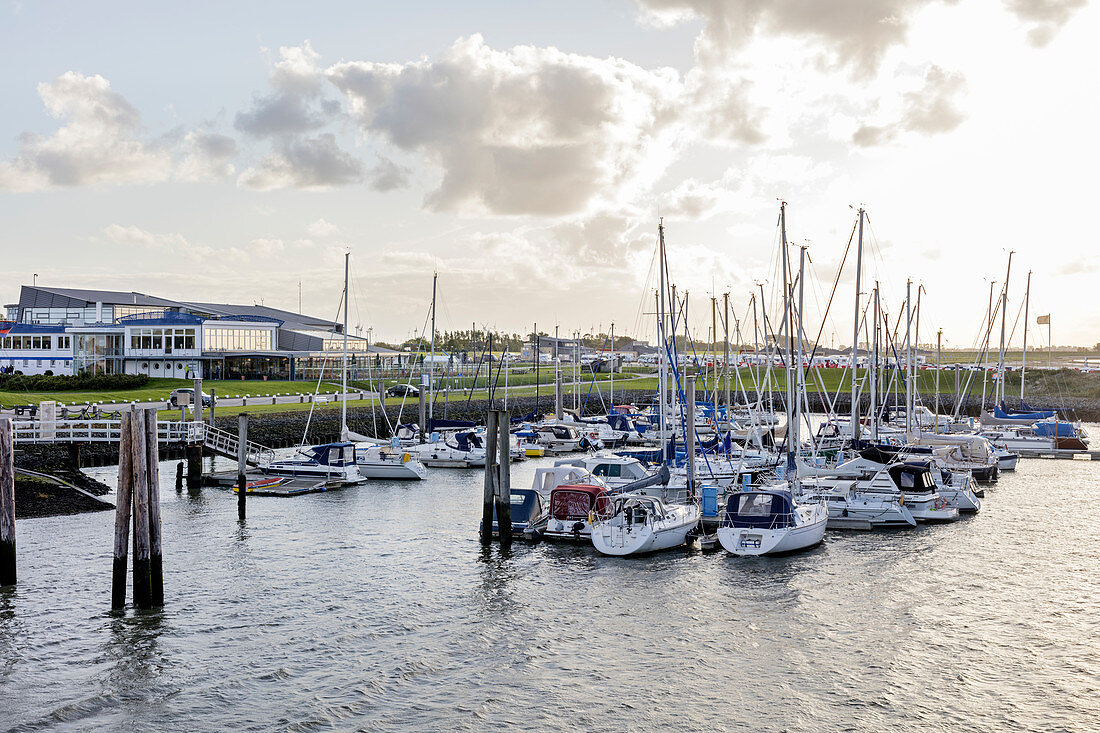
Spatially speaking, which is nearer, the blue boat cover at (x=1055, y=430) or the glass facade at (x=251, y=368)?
the blue boat cover at (x=1055, y=430)

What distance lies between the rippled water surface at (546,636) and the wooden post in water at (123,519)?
73cm

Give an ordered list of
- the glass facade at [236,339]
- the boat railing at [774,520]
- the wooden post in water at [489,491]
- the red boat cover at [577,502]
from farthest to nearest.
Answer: the glass facade at [236,339], the red boat cover at [577,502], the wooden post in water at [489,491], the boat railing at [774,520]

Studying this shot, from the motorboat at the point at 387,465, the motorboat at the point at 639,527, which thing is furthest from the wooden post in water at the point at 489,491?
the motorboat at the point at 387,465

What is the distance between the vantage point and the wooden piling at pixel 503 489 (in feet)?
114

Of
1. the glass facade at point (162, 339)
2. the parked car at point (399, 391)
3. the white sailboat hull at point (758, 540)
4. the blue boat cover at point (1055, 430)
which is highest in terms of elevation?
the glass facade at point (162, 339)

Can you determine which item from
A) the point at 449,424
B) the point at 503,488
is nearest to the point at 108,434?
the point at 449,424

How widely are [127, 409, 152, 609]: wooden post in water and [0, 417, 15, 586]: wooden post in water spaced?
442 centimetres

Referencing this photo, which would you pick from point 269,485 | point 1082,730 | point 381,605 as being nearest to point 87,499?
point 269,485

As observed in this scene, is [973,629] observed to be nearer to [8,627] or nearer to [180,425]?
[8,627]

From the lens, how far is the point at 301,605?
1085 inches

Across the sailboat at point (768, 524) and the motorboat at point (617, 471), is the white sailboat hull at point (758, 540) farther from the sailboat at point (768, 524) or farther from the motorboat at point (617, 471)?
the motorboat at point (617, 471)

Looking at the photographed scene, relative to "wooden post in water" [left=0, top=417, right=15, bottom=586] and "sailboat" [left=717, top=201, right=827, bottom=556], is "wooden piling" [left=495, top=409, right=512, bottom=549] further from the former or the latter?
"wooden post in water" [left=0, top=417, right=15, bottom=586]

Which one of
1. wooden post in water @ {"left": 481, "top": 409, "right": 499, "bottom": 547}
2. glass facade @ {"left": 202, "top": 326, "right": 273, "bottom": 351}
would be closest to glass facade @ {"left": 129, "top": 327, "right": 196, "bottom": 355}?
glass facade @ {"left": 202, "top": 326, "right": 273, "bottom": 351}

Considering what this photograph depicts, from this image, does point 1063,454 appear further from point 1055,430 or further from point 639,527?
point 639,527
